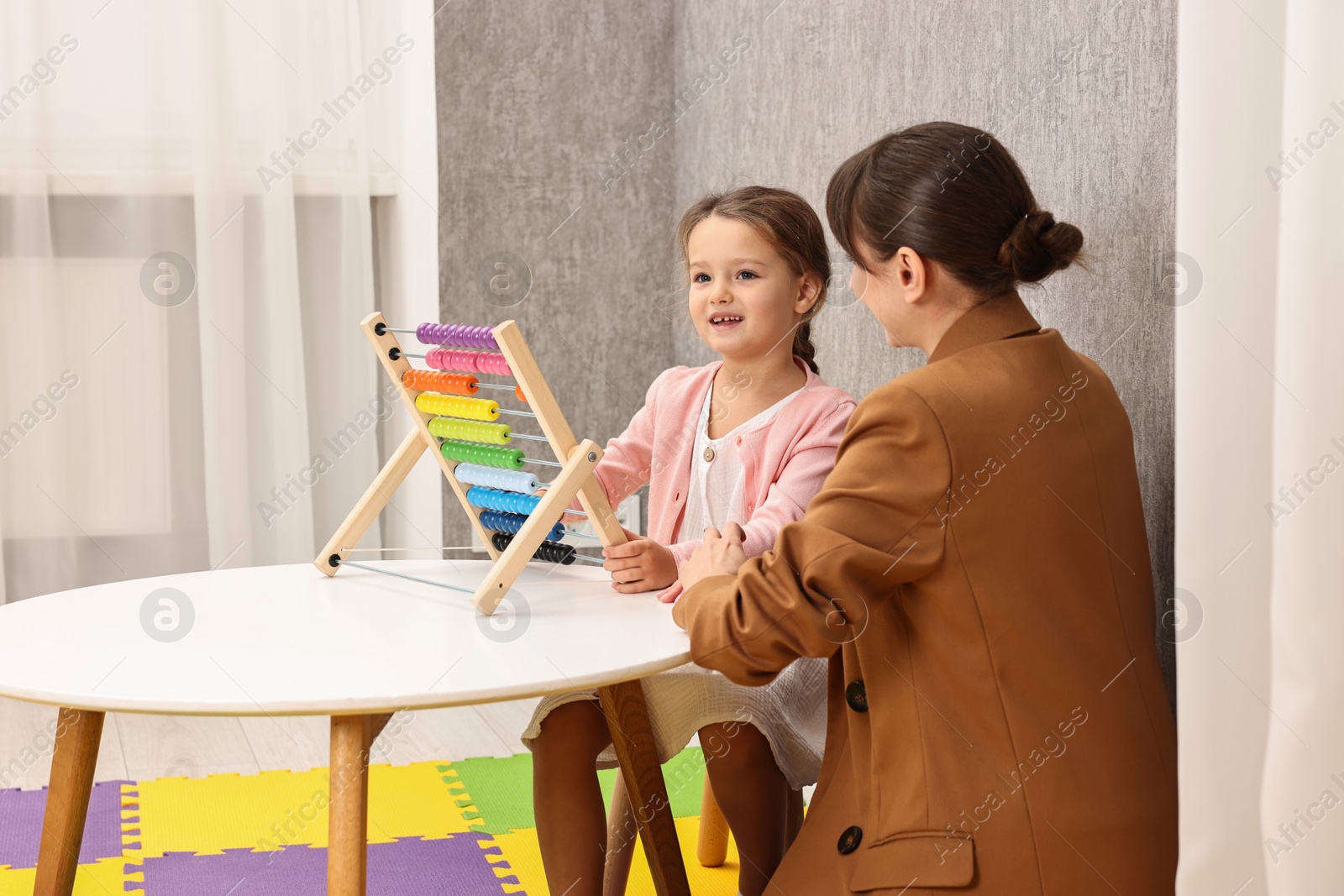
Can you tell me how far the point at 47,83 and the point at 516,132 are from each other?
1.07 metres

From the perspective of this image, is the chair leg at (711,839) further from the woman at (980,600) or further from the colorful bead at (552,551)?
the woman at (980,600)

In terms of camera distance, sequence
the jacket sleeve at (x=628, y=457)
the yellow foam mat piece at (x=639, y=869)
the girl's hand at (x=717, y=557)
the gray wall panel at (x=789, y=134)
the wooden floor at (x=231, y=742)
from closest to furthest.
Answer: the girl's hand at (x=717, y=557)
the gray wall panel at (x=789, y=134)
the jacket sleeve at (x=628, y=457)
the yellow foam mat piece at (x=639, y=869)
the wooden floor at (x=231, y=742)

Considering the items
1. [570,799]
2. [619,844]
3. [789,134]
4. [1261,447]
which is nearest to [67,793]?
[570,799]

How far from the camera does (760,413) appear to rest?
157 centimetres

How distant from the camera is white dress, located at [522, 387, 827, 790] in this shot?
4.50 ft

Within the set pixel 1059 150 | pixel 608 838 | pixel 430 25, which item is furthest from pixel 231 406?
pixel 1059 150

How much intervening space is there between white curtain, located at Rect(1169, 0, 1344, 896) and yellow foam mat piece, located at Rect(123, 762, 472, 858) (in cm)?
141

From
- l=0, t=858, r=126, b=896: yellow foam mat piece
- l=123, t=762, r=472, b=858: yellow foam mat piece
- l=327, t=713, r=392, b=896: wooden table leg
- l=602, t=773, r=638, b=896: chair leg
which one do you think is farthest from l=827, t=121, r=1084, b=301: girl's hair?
l=0, t=858, r=126, b=896: yellow foam mat piece

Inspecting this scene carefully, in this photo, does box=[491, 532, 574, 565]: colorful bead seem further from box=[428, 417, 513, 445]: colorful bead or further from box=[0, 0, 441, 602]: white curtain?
box=[0, 0, 441, 602]: white curtain

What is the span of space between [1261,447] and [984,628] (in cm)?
27


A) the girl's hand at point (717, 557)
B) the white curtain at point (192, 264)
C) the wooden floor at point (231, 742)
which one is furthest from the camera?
the white curtain at point (192, 264)

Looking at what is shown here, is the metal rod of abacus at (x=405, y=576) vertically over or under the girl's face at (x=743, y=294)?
under

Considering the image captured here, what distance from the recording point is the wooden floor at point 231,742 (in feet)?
7.55

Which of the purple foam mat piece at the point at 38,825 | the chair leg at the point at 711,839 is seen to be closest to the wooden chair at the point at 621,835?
the chair leg at the point at 711,839
